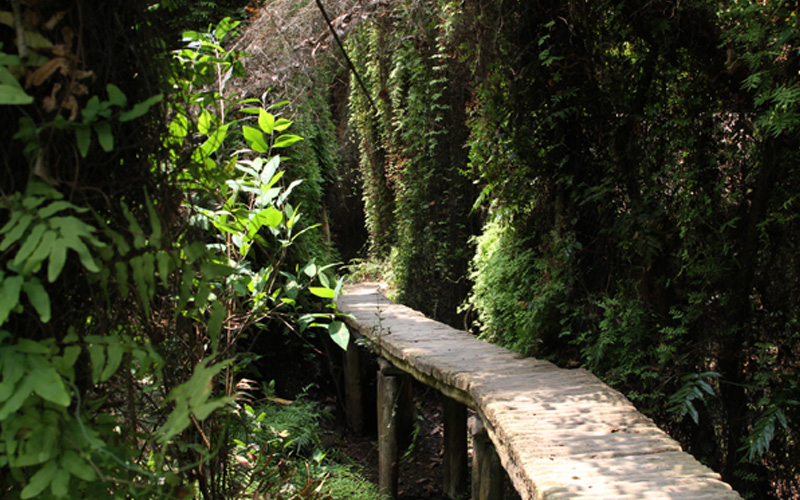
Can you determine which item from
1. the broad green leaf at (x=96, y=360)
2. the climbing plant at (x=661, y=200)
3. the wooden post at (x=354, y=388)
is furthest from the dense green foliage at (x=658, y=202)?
the broad green leaf at (x=96, y=360)

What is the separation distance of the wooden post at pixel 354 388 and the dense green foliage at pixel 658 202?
284 centimetres

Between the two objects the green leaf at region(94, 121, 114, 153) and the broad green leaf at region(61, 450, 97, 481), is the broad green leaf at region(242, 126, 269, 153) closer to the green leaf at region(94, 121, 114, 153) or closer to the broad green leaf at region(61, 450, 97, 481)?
the green leaf at region(94, 121, 114, 153)

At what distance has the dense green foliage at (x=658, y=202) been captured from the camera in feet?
10.5

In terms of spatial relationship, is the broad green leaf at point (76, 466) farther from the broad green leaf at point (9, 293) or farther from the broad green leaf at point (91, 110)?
the broad green leaf at point (91, 110)

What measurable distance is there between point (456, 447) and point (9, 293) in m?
5.16

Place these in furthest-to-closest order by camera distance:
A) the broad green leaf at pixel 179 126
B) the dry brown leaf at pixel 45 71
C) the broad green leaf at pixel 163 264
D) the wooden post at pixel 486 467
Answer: the wooden post at pixel 486 467, the broad green leaf at pixel 179 126, the broad green leaf at pixel 163 264, the dry brown leaf at pixel 45 71

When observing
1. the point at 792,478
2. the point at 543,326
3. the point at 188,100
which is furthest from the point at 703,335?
the point at 188,100

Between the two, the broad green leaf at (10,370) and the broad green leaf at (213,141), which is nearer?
the broad green leaf at (10,370)

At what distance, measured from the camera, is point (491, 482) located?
13.5 feet

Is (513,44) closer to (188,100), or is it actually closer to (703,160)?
(703,160)

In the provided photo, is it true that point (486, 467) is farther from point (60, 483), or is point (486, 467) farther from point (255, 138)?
point (60, 483)

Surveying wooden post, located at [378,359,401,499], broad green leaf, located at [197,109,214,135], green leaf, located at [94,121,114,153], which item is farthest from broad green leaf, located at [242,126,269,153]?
wooden post, located at [378,359,401,499]

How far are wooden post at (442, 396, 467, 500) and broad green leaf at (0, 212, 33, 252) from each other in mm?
4924

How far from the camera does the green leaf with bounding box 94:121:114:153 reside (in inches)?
50.1
